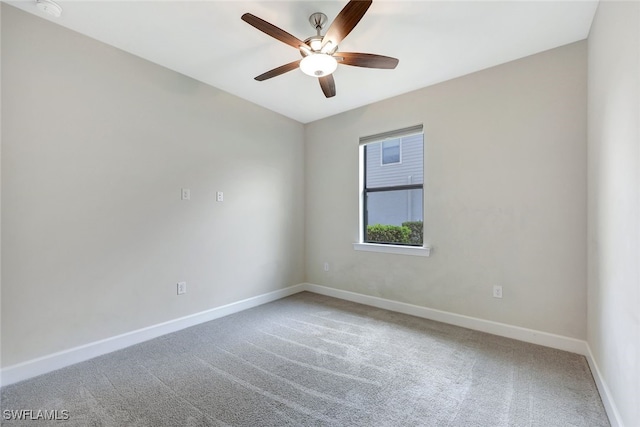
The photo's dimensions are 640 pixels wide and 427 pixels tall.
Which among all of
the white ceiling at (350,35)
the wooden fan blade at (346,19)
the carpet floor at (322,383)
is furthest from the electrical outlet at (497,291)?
the wooden fan blade at (346,19)

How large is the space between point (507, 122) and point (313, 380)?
2.84 meters

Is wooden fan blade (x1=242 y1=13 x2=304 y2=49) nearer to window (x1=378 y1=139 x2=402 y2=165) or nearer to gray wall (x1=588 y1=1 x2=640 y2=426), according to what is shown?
gray wall (x1=588 y1=1 x2=640 y2=426)

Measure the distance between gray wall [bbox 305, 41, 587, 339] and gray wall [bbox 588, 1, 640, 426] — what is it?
0.64 feet

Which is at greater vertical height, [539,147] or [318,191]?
[539,147]

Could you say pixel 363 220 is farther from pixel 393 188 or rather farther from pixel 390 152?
pixel 390 152

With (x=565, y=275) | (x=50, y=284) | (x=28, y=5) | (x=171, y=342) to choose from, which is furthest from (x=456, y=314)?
(x=28, y=5)

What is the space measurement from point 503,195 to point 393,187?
47.1 inches

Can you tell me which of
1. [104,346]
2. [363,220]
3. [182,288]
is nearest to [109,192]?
[182,288]

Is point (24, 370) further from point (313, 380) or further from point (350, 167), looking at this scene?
point (350, 167)

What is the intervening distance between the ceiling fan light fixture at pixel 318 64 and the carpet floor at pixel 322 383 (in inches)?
88.7

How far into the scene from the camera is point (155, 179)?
2648mm

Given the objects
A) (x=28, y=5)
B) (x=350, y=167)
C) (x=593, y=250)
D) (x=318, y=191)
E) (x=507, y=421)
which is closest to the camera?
(x=507, y=421)

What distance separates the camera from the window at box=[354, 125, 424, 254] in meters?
3.26

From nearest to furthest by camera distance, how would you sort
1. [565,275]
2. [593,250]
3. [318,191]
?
1. [593,250]
2. [565,275]
3. [318,191]
